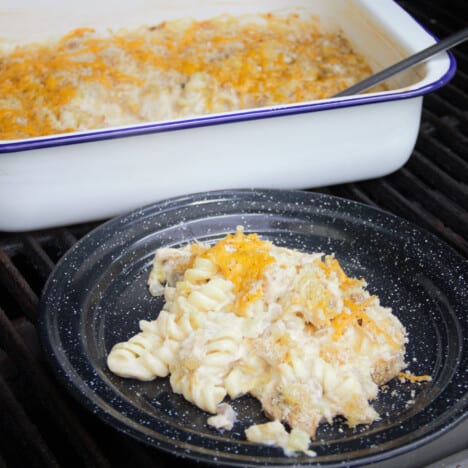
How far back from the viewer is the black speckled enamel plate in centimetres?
140

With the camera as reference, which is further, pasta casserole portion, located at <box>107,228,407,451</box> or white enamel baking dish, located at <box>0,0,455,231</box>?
white enamel baking dish, located at <box>0,0,455,231</box>

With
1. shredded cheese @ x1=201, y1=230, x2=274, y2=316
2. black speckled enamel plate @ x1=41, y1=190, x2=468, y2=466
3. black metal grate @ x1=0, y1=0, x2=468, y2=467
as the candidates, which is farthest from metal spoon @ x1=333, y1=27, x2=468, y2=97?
shredded cheese @ x1=201, y1=230, x2=274, y2=316

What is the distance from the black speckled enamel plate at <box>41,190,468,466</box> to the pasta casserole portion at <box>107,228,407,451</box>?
38mm

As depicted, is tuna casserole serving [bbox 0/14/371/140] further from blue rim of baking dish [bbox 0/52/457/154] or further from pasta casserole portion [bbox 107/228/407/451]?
pasta casserole portion [bbox 107/228/407/451]

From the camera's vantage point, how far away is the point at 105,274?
1841 millimetres

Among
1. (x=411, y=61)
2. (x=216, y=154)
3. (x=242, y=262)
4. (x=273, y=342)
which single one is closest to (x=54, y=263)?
(x=216, y=154)

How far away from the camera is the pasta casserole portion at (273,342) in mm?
1482

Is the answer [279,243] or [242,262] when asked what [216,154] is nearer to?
[279,243]

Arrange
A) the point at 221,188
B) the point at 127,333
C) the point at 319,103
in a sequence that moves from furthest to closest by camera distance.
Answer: the point at 221,188
the point at 319,103
the point at 127,333

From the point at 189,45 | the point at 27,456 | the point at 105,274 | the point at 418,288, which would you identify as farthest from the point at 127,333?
the point at 189,45

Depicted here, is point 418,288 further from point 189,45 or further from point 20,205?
point 189,45

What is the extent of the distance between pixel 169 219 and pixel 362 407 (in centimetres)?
72

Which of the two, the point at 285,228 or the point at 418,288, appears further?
the point at 285,228

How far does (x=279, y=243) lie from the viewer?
6.53 feet
